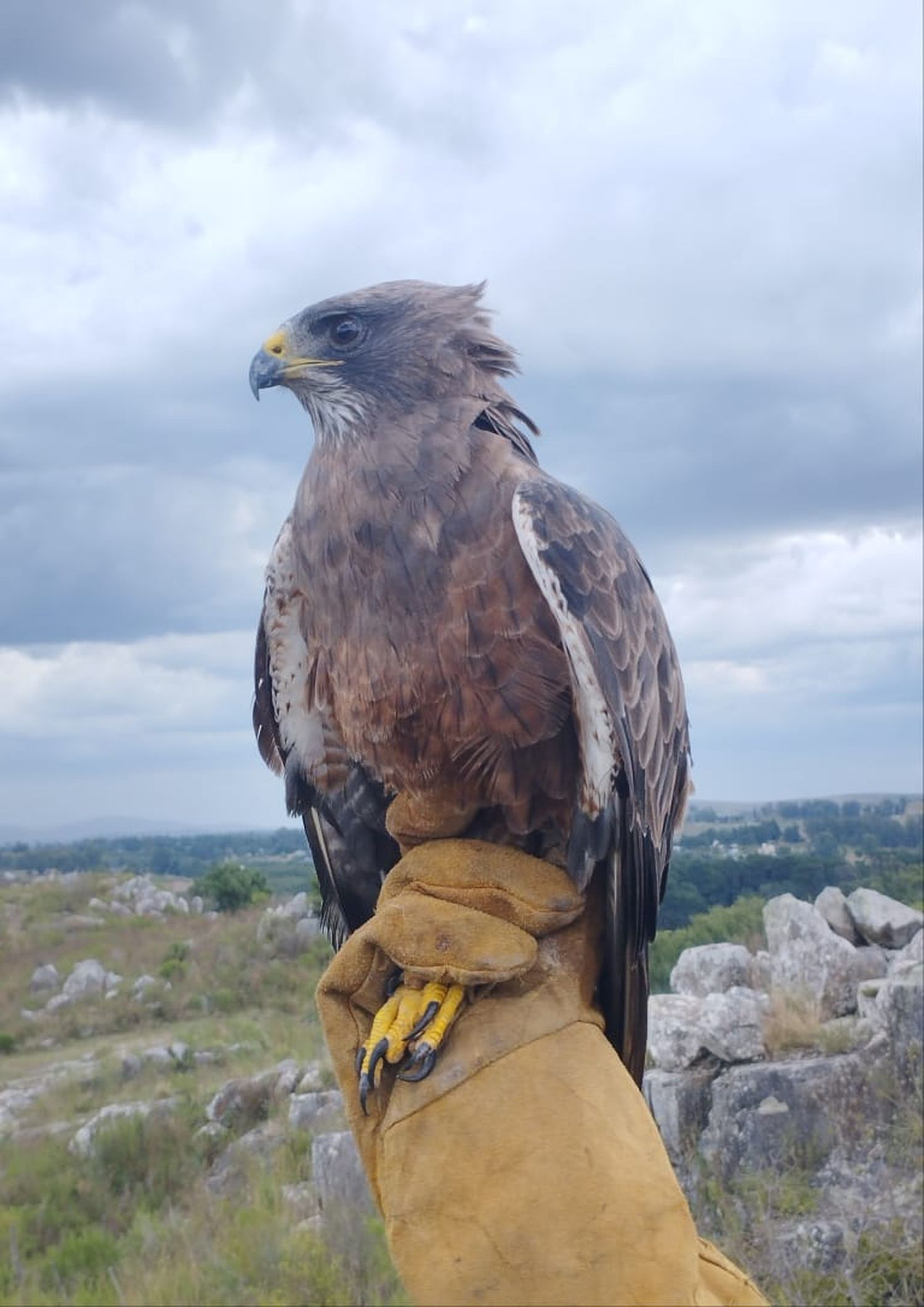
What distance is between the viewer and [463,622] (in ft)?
9.39

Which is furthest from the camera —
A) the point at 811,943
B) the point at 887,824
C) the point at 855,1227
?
the point at 887,824

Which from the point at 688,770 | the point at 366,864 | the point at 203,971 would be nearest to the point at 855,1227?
the point at 688,770

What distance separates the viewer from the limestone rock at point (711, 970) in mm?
11078

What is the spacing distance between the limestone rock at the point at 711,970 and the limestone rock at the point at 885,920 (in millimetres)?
1451

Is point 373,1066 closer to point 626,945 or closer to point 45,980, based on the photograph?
point 626,945

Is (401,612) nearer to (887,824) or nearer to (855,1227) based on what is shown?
(855,1227)

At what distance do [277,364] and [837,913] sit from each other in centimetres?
1075

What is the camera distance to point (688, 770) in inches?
153

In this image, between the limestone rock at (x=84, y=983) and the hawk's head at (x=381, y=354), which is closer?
the hawk's head at (x=381, y=354)

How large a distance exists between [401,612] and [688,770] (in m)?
1.54

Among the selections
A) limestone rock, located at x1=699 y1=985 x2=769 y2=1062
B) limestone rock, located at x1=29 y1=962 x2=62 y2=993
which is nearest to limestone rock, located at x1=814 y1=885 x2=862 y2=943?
limestone rock, located at x1=699 y1=985 x2=769 y2=1062

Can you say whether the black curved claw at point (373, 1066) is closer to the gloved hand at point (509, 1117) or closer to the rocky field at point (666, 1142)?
the gloved hand at point (509, 1117)

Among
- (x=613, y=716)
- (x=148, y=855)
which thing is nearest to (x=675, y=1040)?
(x=613, y=716)

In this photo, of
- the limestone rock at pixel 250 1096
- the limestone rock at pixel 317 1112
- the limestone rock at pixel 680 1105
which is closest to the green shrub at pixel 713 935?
the limestone rock at pixel 680 1105
